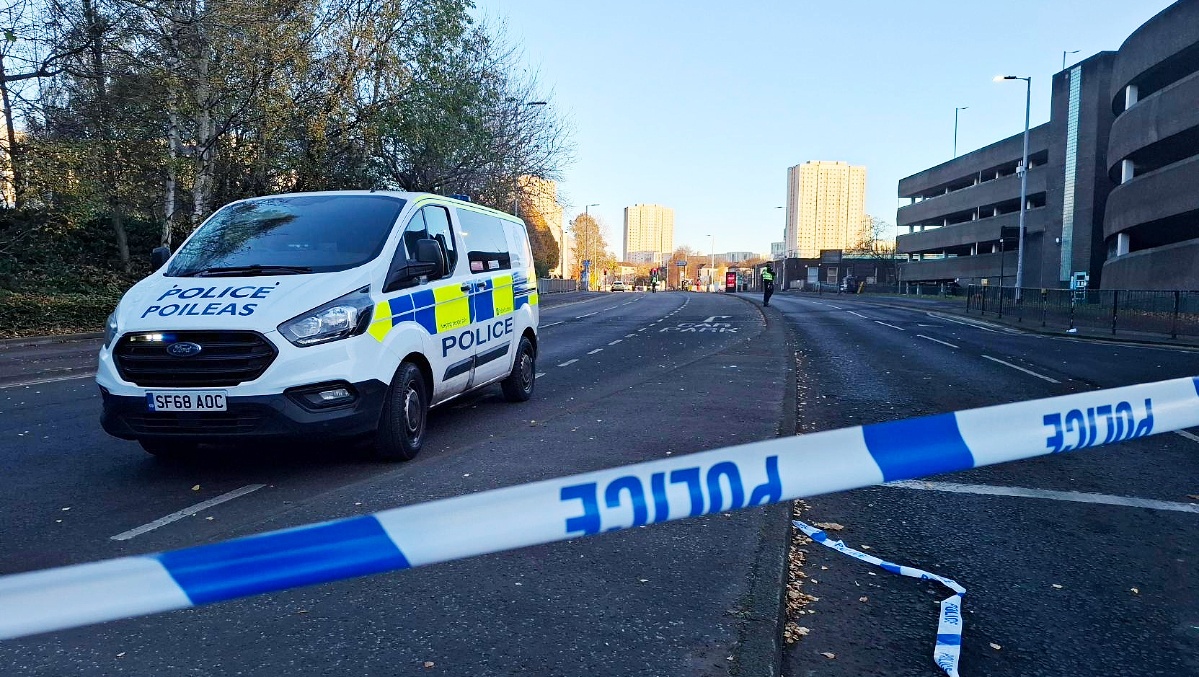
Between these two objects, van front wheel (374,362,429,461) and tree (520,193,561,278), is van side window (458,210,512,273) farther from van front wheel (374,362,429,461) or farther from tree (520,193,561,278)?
tree (520,193,561,278)

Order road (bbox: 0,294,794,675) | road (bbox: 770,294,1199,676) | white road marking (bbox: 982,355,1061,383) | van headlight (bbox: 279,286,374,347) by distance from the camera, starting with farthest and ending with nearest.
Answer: white road marking (bbox: 982,355,1061,383), van headlight (bbox: 279,286,374,347), road (bbox: 770,294,1199,676), road (bbox: 0,294,794,675)

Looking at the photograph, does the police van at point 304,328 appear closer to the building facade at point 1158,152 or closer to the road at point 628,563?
the road at point 628,563

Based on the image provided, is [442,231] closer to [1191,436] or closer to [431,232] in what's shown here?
[431,232]

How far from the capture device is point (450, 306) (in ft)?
21.1

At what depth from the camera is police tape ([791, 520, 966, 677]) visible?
288cm

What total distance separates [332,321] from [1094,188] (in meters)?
51.3

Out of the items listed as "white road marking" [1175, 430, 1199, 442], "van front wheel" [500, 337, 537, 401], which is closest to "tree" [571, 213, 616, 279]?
"van front wheel" [500, 337, 537, 401]

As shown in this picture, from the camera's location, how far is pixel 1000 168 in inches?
2571

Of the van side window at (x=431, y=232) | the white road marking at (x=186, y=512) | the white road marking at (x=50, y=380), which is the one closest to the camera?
the white road marking at (x=186, y=512)

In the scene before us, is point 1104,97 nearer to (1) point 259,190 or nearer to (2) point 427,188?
(2) point 427,188

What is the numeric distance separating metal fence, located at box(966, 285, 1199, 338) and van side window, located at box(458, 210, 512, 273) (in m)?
18.5

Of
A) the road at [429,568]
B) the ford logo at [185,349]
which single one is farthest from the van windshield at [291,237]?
the road at [429,568]

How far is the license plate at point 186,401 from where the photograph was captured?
479 cm

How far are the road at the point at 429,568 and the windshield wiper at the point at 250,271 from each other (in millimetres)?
1346
